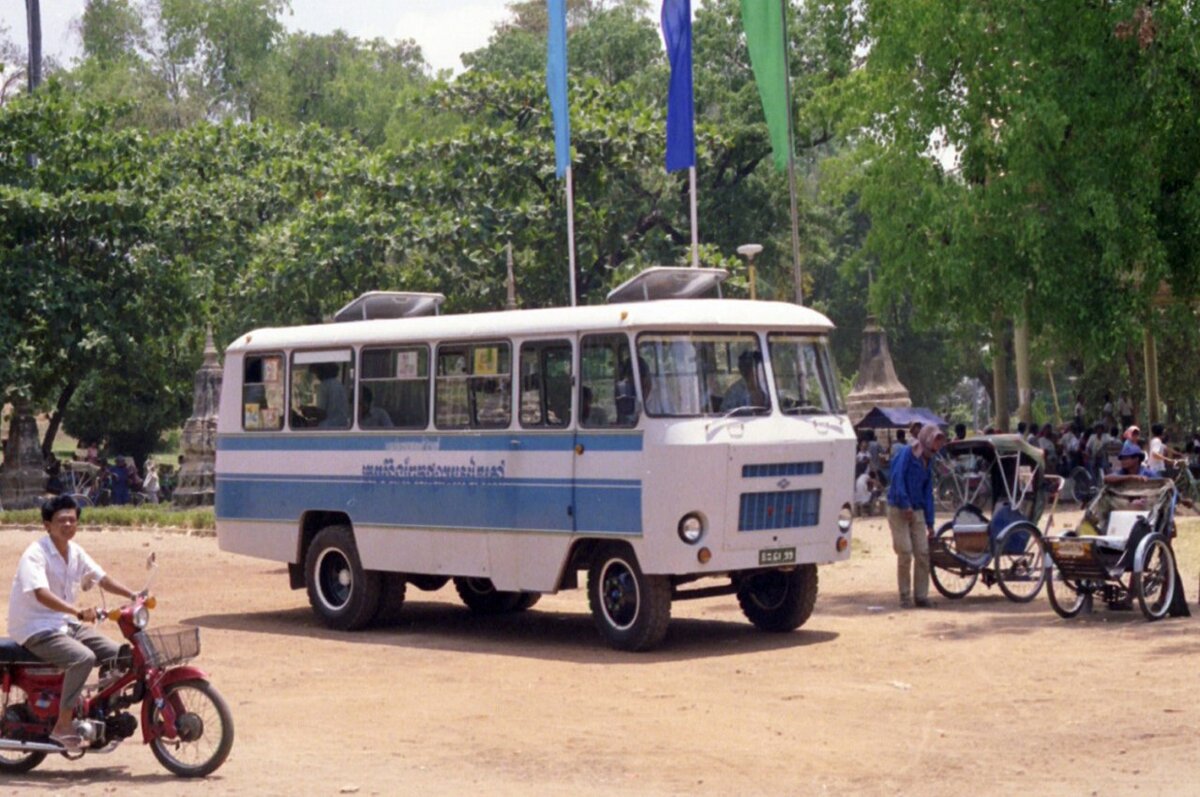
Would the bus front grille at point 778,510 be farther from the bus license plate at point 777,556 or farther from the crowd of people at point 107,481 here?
the crowd of people at point 107,481

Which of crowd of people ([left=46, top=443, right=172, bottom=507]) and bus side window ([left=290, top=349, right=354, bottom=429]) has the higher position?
bus side window ([left=290, top=349, right=354, bottom=429])

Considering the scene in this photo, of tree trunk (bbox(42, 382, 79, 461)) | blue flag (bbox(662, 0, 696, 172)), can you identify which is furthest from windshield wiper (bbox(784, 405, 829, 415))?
tree trunk (bbox(42, 382, 79, 461))

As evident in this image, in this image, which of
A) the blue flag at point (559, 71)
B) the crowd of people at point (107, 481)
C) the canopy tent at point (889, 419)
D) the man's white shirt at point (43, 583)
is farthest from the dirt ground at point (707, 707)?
the crowd of people at point (107, 481)

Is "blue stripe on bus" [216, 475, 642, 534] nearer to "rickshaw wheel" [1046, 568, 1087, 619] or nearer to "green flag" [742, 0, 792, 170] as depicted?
"rickshaw wheel" [1046, 568, 1087, 619]

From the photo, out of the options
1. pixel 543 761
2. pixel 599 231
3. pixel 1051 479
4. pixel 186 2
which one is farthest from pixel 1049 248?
pixel 186 2

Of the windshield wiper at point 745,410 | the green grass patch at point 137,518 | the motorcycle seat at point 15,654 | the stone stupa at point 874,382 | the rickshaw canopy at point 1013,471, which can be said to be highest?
the stone stupa at point 874,382

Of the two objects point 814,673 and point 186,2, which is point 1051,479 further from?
point 186,2

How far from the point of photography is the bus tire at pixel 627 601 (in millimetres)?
15555

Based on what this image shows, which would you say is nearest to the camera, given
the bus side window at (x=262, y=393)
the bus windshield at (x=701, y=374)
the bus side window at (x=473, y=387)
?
the bus windshield at (x=701, y=374)

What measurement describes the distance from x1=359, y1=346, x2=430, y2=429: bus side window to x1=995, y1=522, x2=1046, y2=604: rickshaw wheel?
5851mm

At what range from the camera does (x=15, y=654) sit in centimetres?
1072

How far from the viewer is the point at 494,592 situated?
19562 millimetres

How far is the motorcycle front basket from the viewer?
414 inches

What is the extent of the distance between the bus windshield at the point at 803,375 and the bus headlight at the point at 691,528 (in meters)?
1.34
